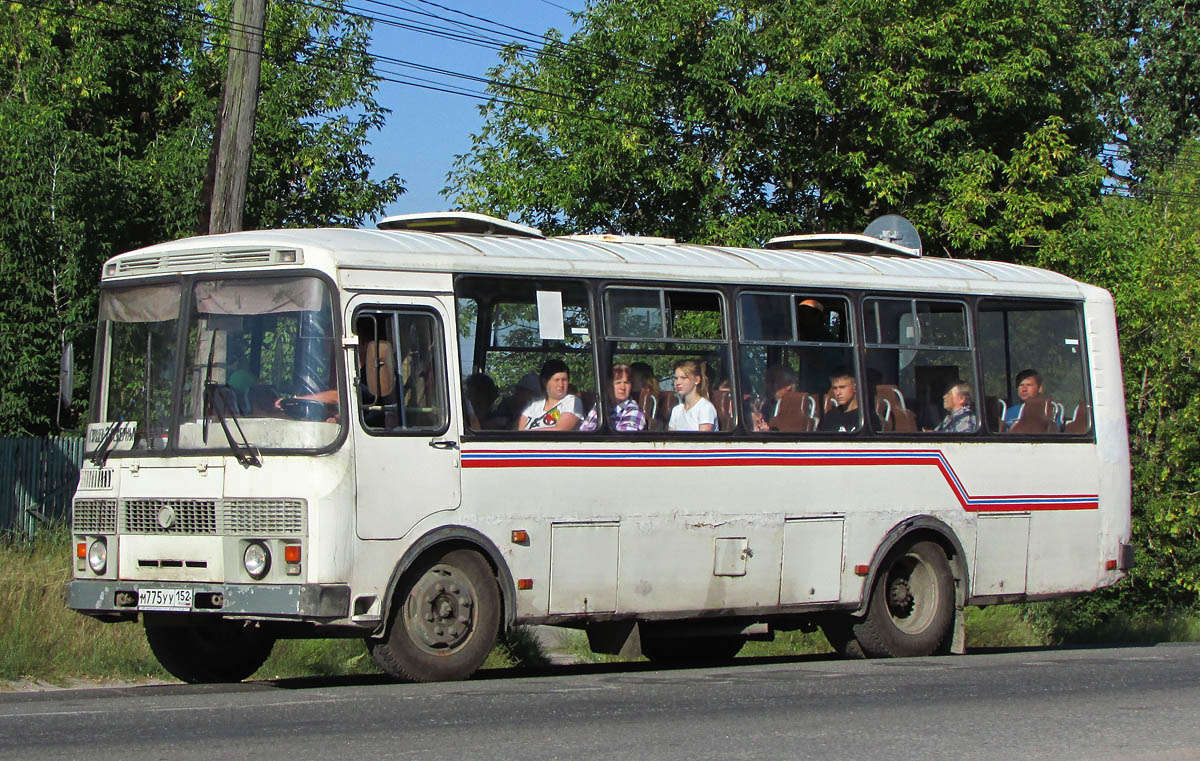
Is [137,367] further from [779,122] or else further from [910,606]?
[779,122]

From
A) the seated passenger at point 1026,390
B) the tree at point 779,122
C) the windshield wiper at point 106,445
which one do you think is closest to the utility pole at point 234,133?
the windshield wiper at point 106,445

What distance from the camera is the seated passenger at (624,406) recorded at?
11477 mm

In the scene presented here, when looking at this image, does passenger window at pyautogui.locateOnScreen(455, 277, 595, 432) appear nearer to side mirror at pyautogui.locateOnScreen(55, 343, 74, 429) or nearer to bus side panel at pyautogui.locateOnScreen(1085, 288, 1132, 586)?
side mirror at pyautogui.locateOnScreen(55, 343, 74, 429)

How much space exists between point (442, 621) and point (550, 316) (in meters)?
2.19

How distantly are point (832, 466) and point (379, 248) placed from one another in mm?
4061

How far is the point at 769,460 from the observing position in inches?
483

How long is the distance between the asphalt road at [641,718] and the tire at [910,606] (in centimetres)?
142

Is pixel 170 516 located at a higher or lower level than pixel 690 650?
higher

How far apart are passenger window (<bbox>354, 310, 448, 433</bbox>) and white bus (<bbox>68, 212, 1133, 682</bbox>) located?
19mm

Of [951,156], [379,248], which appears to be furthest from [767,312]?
[951,156]

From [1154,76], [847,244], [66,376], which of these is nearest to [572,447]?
[66,376]

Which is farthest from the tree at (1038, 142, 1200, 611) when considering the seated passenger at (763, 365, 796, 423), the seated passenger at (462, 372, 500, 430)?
the seated passenger at (462, 372, 500, 430)

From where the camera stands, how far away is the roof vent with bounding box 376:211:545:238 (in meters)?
12.1

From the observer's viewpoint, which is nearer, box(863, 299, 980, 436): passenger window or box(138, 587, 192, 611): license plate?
box(138, 587, 192, 611): license plate
